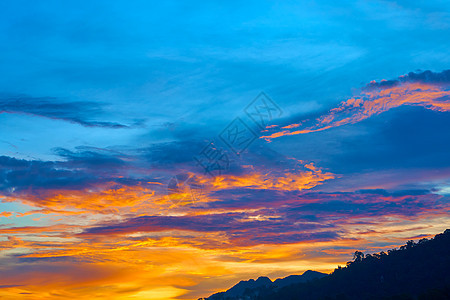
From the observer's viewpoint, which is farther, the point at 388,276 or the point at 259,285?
the point at 259,285

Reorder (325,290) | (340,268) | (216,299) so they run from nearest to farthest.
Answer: (325,290), (340,268), (216,299)

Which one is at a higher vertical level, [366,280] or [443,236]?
[443,236]

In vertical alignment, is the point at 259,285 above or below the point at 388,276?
above

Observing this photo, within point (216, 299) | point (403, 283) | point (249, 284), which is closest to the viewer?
point (403, 283)

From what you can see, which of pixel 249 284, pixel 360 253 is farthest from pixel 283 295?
pixel 249 284

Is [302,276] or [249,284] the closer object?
[302,276]

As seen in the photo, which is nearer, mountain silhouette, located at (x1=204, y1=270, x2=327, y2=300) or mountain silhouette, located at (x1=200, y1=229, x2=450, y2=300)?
mountain silhouette, located at (x1=200, y1=229, x2=450, y2=300)

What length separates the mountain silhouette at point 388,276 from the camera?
62938 mm

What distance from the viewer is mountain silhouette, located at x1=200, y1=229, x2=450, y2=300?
62938mm

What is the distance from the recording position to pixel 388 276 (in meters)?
A: 71.9

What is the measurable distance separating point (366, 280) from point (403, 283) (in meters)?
10.4

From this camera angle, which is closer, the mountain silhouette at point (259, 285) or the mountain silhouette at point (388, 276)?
the mountain silhouette at point (388, 276)

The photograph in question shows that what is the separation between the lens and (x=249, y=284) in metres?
166

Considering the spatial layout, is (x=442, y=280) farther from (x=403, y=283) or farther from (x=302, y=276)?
(x=302, y=276)
